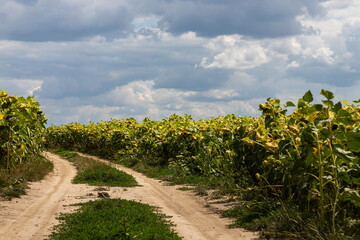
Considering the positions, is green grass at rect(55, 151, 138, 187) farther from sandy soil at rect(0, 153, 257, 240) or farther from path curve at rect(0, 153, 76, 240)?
path curve at rect(0, 153, 76, 240)

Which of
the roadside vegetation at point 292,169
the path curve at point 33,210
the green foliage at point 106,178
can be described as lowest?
Answer: the path curve at point 33,210

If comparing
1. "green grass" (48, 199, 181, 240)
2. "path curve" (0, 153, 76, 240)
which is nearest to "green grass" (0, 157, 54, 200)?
"path curve" (0, 153, 76, 240)

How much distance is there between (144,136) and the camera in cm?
2136

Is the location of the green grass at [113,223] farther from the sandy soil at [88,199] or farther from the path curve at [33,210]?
the path curve at [33,210]

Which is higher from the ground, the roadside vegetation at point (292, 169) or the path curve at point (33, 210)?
the roadside vegetation at point (292, 169)

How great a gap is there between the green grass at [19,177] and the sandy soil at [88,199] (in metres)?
0.24

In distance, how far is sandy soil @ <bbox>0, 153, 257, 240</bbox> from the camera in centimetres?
803

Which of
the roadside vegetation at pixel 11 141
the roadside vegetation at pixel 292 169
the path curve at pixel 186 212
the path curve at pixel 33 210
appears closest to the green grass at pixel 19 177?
the roadside vegetation at pixel 11 141

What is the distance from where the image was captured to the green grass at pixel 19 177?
37.1 ft

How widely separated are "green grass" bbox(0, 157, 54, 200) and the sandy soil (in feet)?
0.79

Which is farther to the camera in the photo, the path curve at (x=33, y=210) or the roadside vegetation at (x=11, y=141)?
the roadside vegetation at (x=11, y=141)

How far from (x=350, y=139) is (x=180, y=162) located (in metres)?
11.3

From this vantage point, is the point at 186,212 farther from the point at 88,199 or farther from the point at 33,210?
the point at 33,210

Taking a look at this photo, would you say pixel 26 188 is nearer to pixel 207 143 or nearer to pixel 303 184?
pixel 207 143
